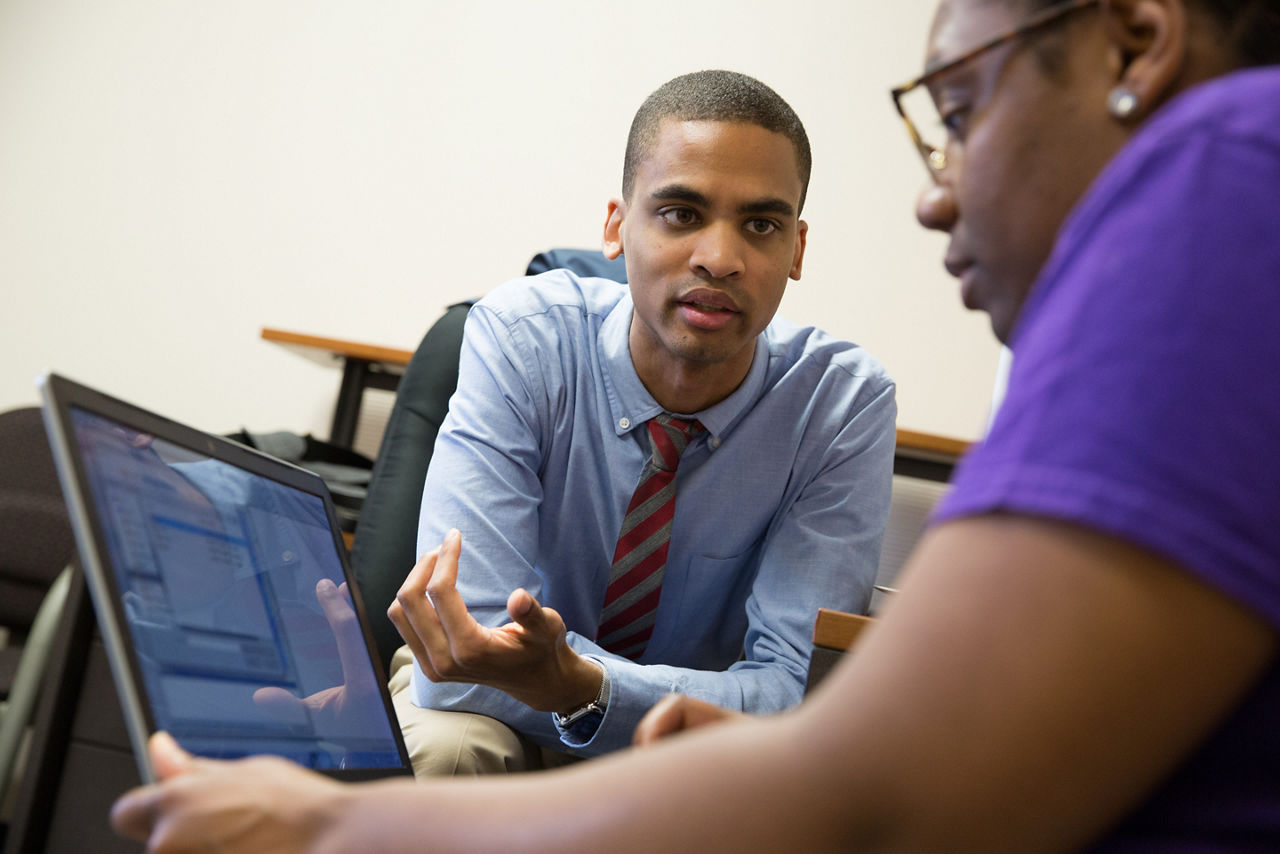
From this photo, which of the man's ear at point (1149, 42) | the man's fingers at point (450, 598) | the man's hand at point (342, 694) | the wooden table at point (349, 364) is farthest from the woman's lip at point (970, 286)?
the wooden table at point (349, 364)

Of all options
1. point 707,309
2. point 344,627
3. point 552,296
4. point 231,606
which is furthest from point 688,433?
point 231,606

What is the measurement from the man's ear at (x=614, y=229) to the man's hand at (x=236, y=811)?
4.21 feet

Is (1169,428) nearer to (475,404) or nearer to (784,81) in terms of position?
(475,404)

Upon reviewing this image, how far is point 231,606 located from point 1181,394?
0.55 meters

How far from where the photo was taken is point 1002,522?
32cm

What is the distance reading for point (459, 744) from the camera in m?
1.18

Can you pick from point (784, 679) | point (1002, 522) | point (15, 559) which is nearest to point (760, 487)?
point (784, 679)

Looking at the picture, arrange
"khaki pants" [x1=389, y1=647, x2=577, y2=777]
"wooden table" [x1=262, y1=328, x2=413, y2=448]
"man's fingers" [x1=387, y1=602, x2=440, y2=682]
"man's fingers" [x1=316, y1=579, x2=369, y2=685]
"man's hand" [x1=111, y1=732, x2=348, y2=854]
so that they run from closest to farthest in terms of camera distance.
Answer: "man's hand" [x1=111, y1=732, x2=348, y2=854]
"man's fingers" [x1=316, y1=579, x2=369, y2=685]
"man's fingers" [x1=387, y1=602, x2=440, y2=682]
"khaki pants" [x1=389, y1=647, x2=577, y2=777]
"wooden table" [x1=262, y1=328, x2=413, y2=448]

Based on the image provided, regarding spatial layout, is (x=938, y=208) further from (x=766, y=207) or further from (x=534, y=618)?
(x=766, y=207)

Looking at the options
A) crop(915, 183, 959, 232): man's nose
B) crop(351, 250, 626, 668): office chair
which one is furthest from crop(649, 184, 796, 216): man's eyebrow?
crop(915, 183, 959, 232): man's nose

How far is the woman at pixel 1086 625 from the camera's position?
1.00ft

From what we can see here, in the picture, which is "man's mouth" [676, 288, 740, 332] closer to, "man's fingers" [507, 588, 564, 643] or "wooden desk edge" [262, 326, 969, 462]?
"man's fingers" [507, 588, 564, 643]

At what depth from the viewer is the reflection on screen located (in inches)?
22.8

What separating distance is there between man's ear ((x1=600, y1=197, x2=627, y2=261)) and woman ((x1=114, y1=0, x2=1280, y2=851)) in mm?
1316
